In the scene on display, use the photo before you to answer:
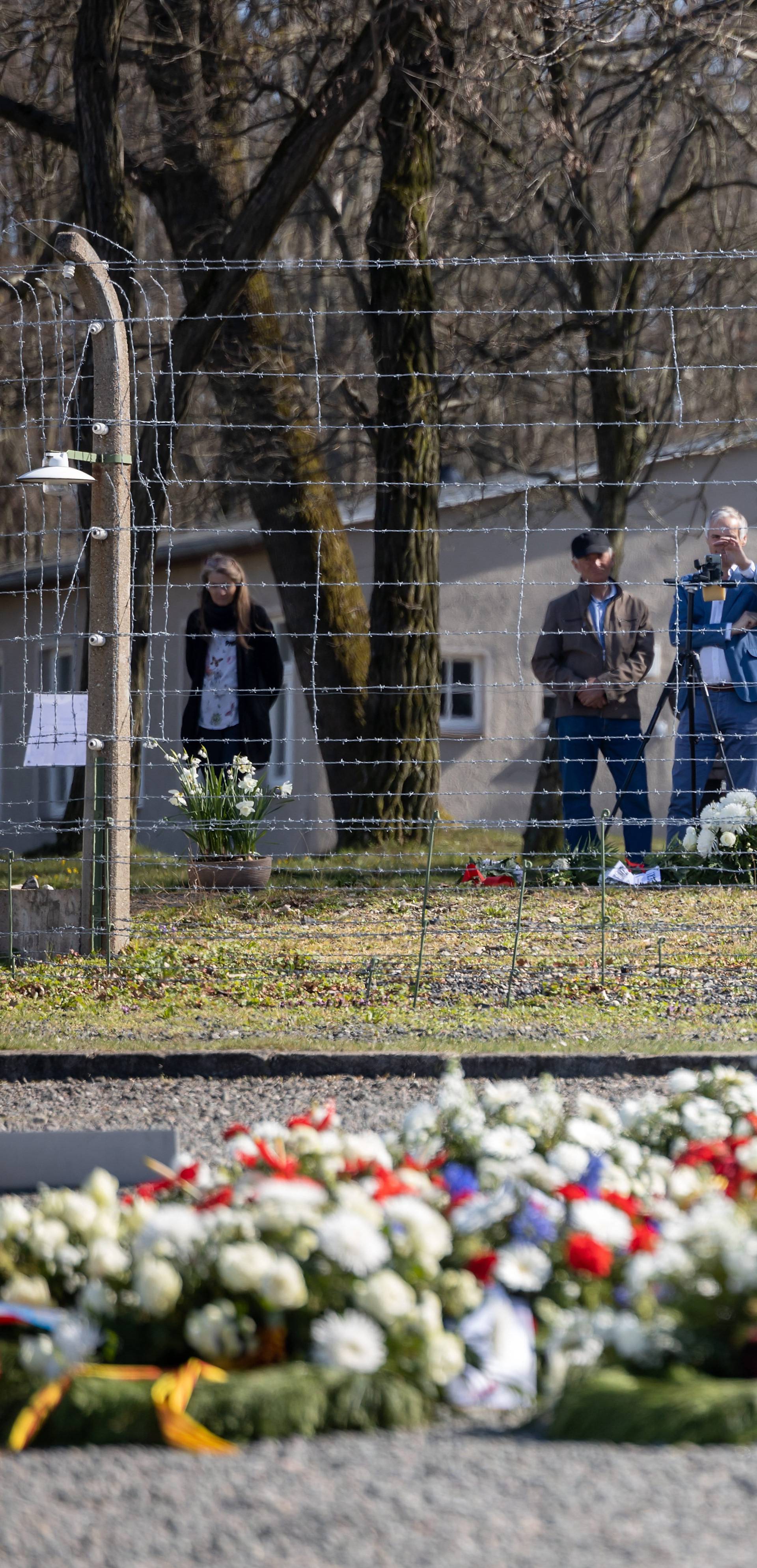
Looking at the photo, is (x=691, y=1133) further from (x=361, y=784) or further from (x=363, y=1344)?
(x=361, y=784)

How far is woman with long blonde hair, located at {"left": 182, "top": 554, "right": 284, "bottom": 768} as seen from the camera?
9.95 metres

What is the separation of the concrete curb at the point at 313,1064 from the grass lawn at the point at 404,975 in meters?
0.11

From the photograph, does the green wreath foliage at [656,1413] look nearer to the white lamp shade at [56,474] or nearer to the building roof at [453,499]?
the white lamp shade at [56,474]

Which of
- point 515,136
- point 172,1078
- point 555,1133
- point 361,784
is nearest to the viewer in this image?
point 555,1133

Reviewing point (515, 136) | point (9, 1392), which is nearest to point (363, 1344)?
point (9, 1392)

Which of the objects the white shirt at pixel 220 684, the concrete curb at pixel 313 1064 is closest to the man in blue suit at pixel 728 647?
the white shirt at pixel 220 684

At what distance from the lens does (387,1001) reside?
673 centimetres

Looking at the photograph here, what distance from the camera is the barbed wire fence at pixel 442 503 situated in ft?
40.8

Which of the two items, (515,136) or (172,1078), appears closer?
(172,1078)

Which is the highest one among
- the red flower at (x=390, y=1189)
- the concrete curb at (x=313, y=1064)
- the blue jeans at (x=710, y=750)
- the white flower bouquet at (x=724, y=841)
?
the blue jeans at (x=710, y=750)

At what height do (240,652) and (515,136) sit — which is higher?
(515,136)

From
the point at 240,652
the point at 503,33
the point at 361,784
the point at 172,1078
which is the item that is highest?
the point at 503,33

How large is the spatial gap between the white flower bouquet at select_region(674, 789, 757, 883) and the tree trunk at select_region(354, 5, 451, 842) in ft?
6.81

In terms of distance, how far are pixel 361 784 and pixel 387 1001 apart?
203 inches
